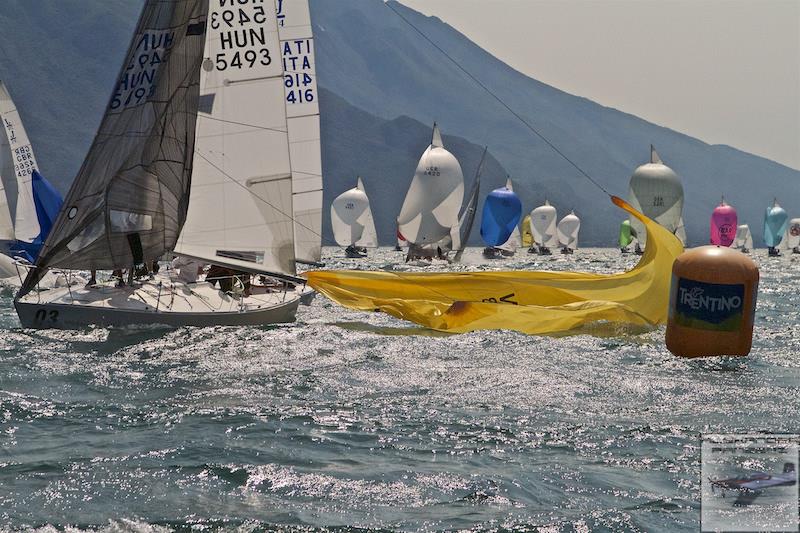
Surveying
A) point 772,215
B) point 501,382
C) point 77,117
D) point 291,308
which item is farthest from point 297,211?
point 77,117

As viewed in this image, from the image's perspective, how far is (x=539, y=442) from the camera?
11000 mm

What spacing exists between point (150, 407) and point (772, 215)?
338 feet

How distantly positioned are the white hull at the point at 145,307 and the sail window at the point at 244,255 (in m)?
0.86

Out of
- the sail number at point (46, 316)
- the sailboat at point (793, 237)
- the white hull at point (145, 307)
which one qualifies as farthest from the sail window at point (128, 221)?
the sailboat at point (793, 237)

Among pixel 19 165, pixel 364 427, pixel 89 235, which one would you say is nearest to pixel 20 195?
pixel 19 165

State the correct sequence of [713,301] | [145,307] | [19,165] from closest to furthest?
1. [713,301]
2. [145,307]
3. [19,165]

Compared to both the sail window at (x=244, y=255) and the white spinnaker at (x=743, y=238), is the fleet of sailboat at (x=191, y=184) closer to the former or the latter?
the sail window at (x=244, y=255)

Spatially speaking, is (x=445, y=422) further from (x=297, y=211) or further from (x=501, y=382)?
(x=297, y=211)

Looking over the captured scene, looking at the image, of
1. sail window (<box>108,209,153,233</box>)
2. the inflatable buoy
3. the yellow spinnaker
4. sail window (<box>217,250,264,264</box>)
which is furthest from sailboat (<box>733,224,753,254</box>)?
the inflatable buoy

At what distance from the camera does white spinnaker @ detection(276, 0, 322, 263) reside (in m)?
29.0

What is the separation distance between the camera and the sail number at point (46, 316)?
1900 cm

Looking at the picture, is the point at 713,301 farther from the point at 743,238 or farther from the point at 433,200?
the point at 743,238

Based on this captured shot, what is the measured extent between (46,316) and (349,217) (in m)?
64.0

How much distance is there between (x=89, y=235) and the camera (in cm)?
2070
